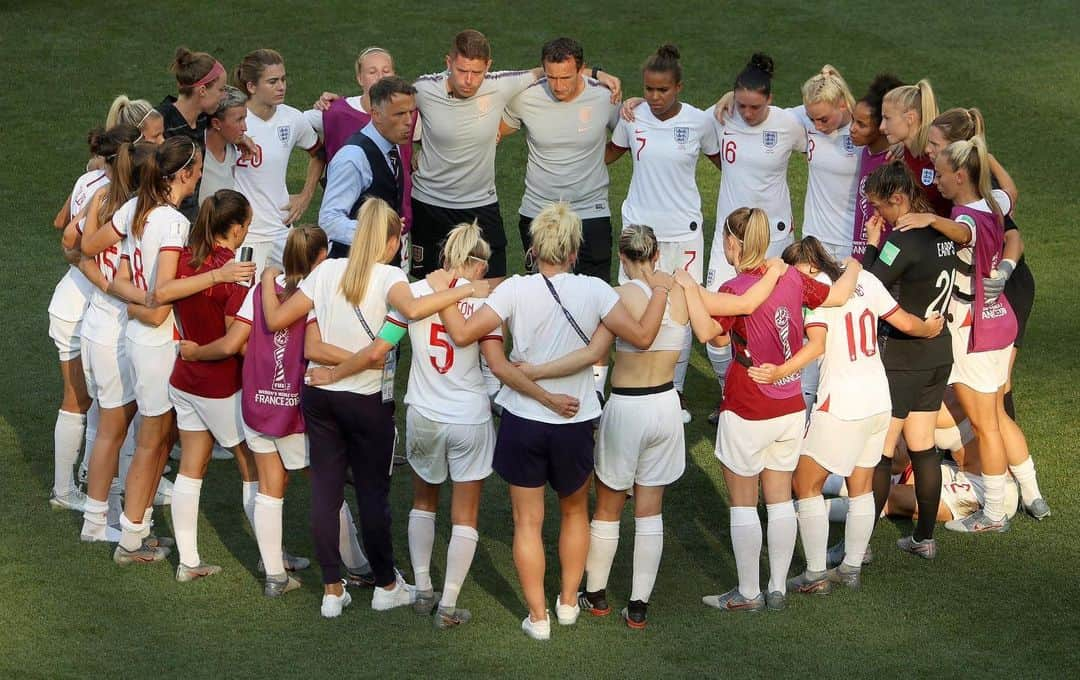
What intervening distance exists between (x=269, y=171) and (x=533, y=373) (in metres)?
3.26

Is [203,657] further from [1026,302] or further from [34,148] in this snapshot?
[34,148]

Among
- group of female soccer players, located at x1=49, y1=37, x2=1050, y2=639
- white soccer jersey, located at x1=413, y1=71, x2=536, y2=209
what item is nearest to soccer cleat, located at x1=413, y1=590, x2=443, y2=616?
group of female soccer players, located at x1=49, y1=37, x2=1050, y2=639

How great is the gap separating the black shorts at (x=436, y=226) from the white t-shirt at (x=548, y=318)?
8.45 feet

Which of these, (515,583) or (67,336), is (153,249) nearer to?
(67,336)

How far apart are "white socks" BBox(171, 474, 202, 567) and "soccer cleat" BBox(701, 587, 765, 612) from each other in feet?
7.44

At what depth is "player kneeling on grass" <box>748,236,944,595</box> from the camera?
6.01 meters

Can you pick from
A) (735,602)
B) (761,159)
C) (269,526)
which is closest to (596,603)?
(735,602)

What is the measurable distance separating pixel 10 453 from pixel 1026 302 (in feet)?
17.8

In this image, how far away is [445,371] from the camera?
569 cm

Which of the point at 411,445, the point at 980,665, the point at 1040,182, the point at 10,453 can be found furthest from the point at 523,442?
the point at 1040,182

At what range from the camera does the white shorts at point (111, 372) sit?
6.55 metres

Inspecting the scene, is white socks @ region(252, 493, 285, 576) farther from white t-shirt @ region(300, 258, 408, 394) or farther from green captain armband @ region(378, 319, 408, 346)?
green captain armband @ region(378, 319, 408, 346)

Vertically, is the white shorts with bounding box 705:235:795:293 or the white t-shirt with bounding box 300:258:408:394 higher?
the white t-shirt with bounding box 300:258:408:394

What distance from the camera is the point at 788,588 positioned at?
20.6ft
